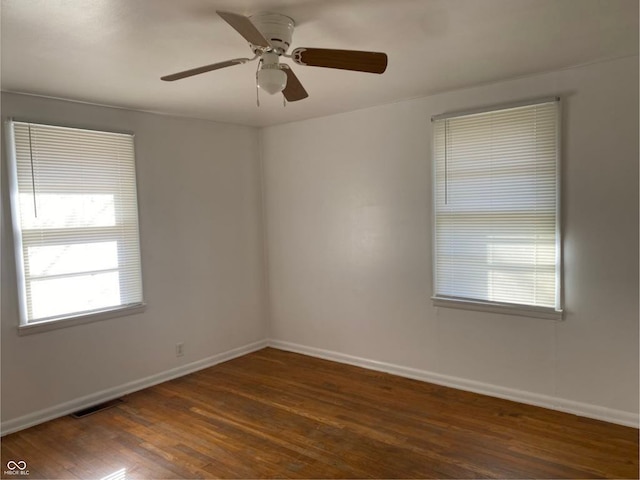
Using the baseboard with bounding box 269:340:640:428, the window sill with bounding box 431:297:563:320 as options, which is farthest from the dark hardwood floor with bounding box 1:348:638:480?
the window sill with bounding box 431:297:563:320

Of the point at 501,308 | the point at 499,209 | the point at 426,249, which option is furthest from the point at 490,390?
the point at 499,209

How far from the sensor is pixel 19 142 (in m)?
3.23

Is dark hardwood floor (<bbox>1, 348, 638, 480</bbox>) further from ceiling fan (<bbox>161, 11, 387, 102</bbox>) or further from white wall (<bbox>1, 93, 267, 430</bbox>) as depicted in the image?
ceiling fan (<bbox>161, 11, 387, 102</bbox>)

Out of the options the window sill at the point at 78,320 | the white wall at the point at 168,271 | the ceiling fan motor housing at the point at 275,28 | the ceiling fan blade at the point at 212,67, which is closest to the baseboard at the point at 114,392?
the white wall at the point at 168,271

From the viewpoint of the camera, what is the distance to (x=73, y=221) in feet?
11.5

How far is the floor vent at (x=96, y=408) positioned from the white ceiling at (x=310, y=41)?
2.42m

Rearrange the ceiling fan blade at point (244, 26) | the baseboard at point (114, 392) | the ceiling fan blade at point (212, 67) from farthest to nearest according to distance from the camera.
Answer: the baseboard at point (114, 392)
the ceiling fan blade at point (212, 67)
the ceiling fan blade at point (244, 26)

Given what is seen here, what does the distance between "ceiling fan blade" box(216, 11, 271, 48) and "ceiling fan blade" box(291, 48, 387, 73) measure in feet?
0.65

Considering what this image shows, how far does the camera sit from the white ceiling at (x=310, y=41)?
2.04 m

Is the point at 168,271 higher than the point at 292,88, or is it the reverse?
the point at 292,88

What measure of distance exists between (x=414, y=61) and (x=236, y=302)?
9.99ft

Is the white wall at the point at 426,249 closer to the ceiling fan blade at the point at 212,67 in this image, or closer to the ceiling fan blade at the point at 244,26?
the ceiling fan blade at the point at 212,67

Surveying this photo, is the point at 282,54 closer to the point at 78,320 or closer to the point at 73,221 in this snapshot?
the point at 73,221

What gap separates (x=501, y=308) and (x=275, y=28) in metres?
2.60
